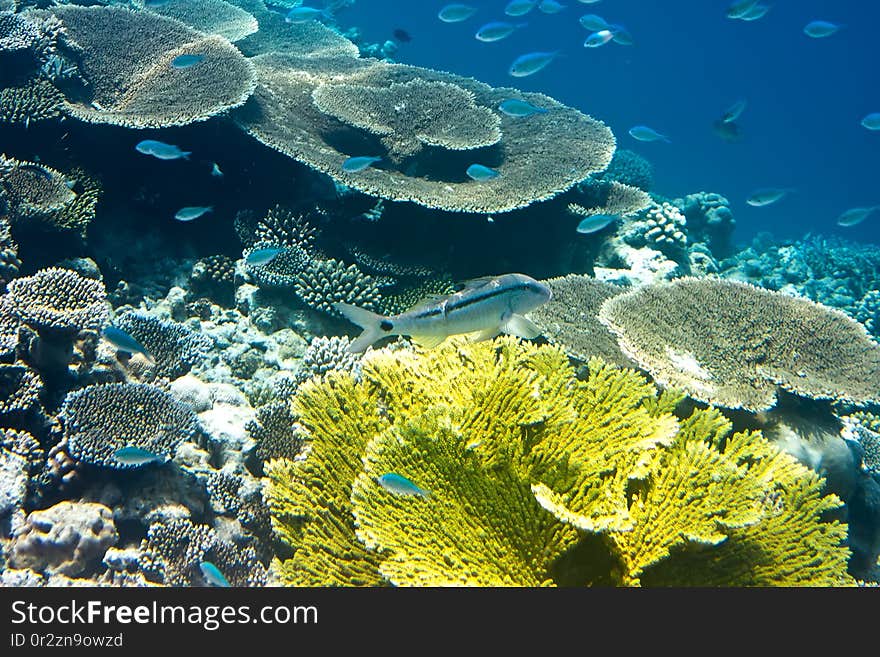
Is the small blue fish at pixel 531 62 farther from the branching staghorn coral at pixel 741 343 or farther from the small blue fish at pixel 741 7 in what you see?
the branching staghorn coral at pixel 741 343

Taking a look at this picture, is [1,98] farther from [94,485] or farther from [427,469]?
[427,469]

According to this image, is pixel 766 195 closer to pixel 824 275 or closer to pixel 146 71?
pixel 824 275

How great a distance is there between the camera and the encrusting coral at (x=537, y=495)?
2.38 meters

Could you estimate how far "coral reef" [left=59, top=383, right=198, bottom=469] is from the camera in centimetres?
312

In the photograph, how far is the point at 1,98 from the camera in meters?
5.35

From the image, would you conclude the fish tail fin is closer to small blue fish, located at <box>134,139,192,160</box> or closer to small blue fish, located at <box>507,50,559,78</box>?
small blue fish, located at <box>134,139,192,160</box>

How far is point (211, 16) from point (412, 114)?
5.62 metres

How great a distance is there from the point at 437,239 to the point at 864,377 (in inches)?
176

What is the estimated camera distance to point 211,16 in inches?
373

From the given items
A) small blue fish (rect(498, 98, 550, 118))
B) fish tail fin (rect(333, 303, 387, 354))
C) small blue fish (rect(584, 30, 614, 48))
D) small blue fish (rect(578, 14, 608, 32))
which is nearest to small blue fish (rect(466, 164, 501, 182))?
small blue fish (rect(498, 98, 550, 118))

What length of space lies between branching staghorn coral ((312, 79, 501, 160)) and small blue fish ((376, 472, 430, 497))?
495 centimetres

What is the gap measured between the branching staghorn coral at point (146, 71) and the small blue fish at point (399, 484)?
16.2ft

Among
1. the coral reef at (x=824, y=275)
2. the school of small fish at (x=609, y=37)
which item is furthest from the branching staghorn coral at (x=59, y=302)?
the coral reef at (x=824, y=275)

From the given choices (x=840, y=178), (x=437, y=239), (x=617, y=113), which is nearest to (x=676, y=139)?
(x=617, y=113)
